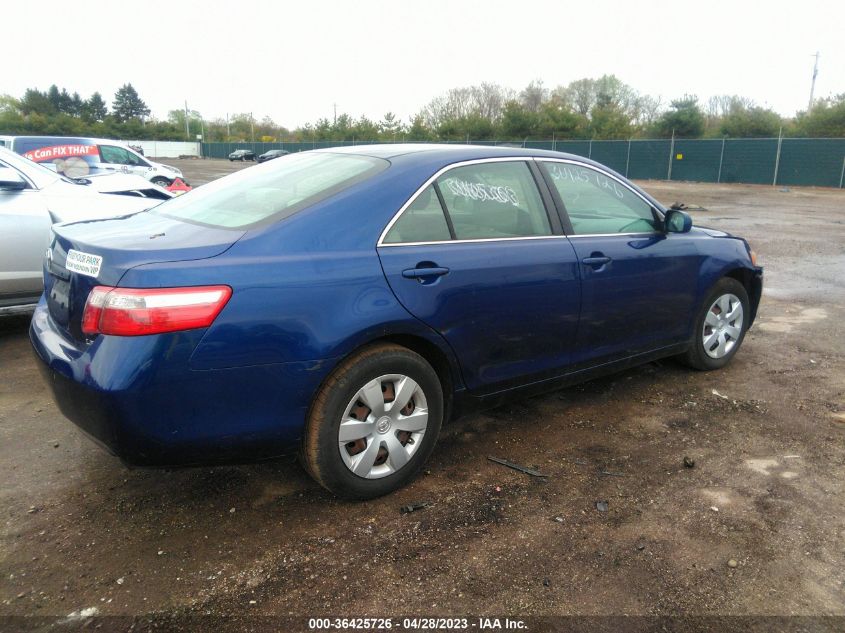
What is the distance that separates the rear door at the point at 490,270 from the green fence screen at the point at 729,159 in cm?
2819

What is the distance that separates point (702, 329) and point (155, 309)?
365cm

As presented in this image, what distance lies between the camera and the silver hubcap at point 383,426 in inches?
112

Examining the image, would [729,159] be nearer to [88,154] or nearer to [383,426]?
[88,154]

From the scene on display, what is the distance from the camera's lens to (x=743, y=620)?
2303mm

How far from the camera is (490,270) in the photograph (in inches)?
126

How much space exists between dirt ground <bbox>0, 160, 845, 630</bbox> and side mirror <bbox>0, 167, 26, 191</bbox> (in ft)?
6.00

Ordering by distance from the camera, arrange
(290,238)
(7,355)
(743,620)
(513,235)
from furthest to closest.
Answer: (7,355) < (513,235) < (290,238) < (743,620)

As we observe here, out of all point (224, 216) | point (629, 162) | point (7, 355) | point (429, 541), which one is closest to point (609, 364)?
point (429, 541)

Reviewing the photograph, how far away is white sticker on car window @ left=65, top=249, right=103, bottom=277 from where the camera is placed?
2.55 meters

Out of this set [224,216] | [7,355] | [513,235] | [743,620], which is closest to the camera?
[743,620]

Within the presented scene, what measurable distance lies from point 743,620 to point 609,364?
1828 mm

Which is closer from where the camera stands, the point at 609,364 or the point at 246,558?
the point at 246,558

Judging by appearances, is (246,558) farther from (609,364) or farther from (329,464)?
(609,364)

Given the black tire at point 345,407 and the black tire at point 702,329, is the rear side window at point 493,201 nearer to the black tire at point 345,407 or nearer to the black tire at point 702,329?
the black tire at point 345,407
